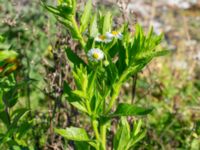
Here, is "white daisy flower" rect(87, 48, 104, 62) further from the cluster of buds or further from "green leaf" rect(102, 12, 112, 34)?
"green leaf" rect(102, 12, 112, 34)

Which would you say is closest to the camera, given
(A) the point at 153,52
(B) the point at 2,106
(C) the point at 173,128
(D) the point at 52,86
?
(A) the point at 153,52

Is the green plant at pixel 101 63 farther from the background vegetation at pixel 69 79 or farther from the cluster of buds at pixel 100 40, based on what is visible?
the background vegetation at pixel 69 79

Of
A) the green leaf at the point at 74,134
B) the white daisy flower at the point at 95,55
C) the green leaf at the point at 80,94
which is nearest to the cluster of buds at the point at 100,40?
the white daisy flower at the point at 95,55

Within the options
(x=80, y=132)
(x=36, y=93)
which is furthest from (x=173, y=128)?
(x=80, y=132)

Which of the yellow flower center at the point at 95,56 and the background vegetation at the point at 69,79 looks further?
the background vegetation at the point at 69,79

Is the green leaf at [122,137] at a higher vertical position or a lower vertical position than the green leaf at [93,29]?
lower

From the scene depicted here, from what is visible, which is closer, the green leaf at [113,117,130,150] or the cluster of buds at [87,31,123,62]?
the cluster of buds at [87,31,123,62]

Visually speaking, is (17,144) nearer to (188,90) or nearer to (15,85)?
(15,85)

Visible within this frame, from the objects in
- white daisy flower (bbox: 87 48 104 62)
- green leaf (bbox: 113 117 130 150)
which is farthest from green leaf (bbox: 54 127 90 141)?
white daisy flower (bbox: 87 48 104 62)

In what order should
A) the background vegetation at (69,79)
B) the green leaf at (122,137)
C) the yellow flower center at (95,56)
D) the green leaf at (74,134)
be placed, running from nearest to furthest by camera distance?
the yellow flower center at (95,56), the green leaf at (74,134), the green leaf at (122,137), the background vegetation at (69,79)
